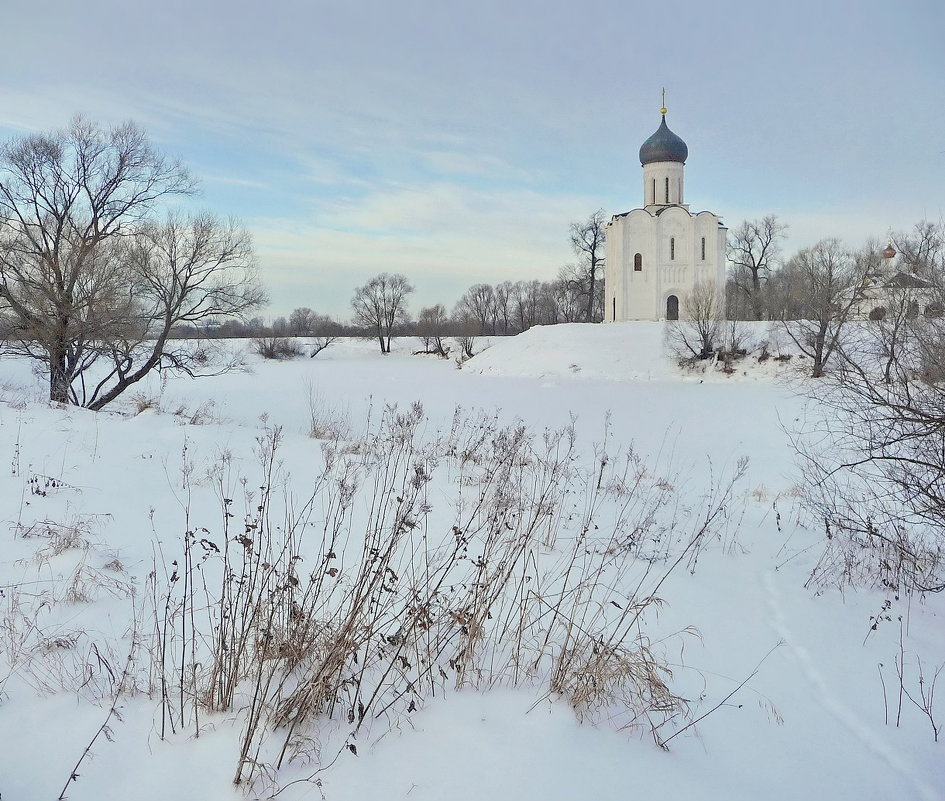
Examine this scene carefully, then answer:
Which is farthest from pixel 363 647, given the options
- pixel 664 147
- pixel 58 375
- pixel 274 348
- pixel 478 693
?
pixel 274 348

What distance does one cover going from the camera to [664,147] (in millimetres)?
43469

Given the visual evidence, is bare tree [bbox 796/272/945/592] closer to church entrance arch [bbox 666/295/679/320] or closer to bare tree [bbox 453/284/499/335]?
church entrance arch [bbox 666/295/679/320]

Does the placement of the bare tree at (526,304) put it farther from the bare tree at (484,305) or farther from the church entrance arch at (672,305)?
the church entrance arch at (672,305)

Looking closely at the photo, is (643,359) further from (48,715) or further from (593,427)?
(48,715)

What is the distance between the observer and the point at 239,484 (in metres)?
6.05

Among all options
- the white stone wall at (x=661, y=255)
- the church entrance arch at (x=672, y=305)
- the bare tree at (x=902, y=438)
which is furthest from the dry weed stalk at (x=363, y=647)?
the church entrance arch at (x=672, y=305)

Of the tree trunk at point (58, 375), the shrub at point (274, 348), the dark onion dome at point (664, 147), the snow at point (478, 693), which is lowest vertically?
the snow at point (478, 693)

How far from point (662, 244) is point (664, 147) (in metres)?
6.36

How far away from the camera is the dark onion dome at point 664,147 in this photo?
1709 inches

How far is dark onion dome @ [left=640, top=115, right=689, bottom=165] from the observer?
4341 cm

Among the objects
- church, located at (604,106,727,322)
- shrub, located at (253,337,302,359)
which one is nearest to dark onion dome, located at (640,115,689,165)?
church, located at (604,106,727,322)

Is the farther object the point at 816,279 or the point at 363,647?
the point at 816,279

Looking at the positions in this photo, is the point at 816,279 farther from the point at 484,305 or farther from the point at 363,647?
the point at 484,305

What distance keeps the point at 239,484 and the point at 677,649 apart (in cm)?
412
